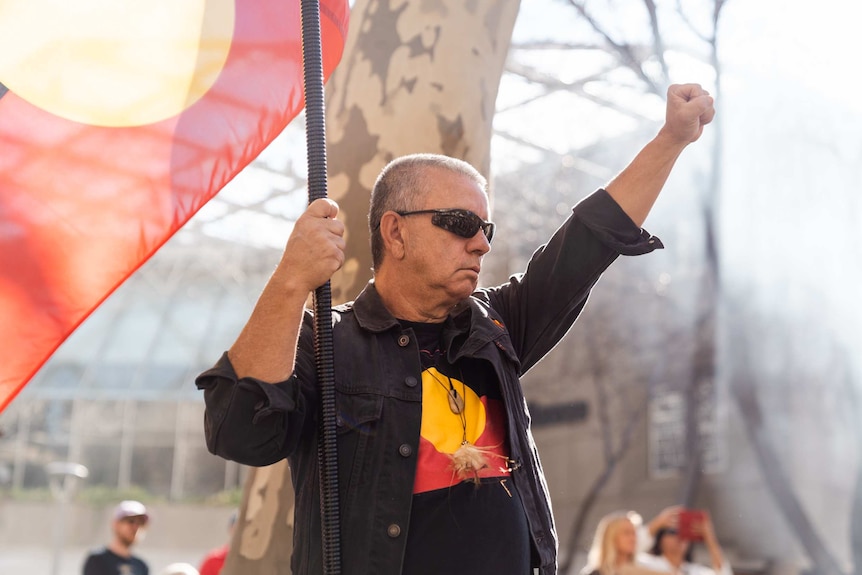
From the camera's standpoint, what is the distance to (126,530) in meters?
7.82

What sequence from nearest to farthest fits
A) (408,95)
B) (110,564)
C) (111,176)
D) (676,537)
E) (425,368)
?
1. (425,368)
2. (111,176)
3. (408,95)
4. (110,564)
5. (676,537)

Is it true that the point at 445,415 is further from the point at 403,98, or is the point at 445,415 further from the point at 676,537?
the point at 676,537

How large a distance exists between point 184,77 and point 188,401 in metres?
32.2

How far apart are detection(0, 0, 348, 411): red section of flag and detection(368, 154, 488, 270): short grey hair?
0.64 m

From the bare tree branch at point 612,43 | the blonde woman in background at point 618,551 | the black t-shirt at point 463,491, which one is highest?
the bare tree branch at point 612,43

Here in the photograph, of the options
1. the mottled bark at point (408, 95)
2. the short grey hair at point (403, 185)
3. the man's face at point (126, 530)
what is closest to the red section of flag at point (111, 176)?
the short grey hair at point (403, 185)

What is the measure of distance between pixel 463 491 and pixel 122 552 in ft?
20.8

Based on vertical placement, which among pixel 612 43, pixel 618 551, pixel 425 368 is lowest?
pixel 618 551

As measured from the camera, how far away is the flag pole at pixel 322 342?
2.01m

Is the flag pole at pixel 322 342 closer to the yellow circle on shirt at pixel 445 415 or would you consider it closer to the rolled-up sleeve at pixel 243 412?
the rolled-up sleeve at pixel 243 412

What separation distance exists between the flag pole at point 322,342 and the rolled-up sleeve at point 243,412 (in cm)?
8

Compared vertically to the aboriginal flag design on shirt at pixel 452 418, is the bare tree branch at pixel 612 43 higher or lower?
higher

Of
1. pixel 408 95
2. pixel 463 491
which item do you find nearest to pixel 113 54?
pixel 408 95

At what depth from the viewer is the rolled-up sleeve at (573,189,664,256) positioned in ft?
7.60
